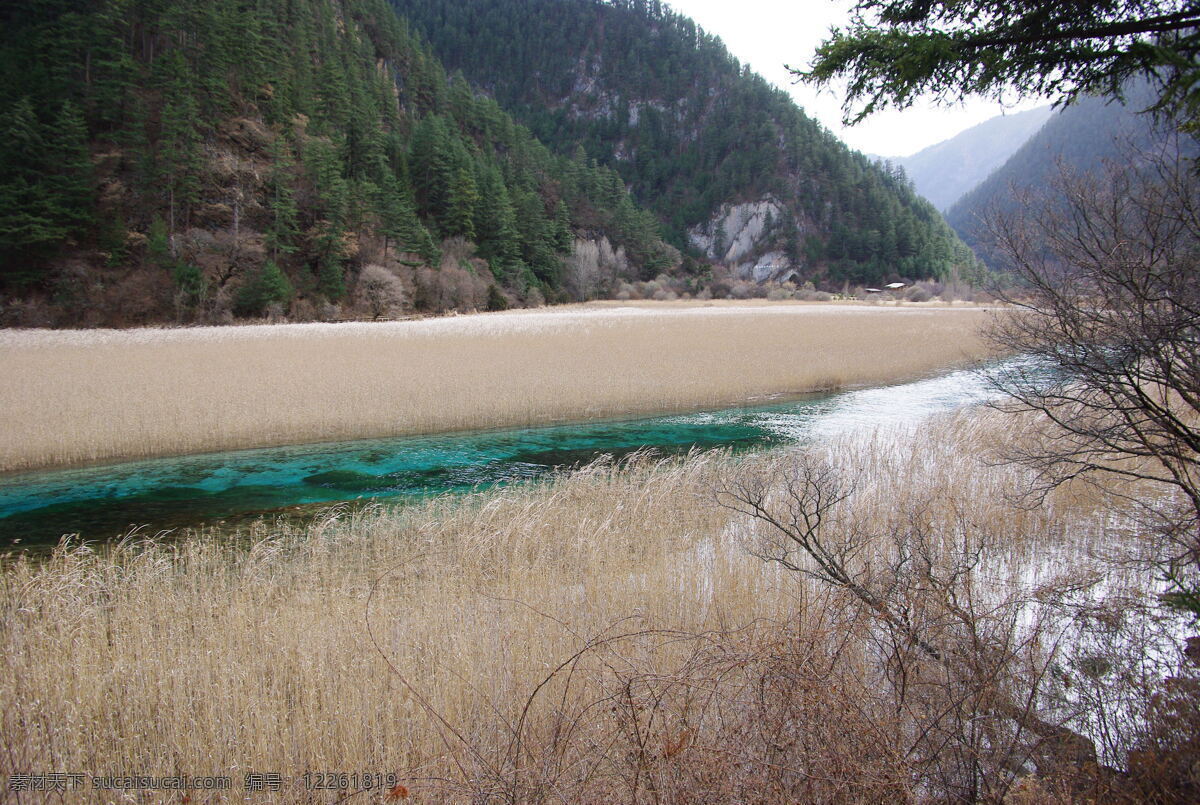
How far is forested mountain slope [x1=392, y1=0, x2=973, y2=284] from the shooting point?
327 ft

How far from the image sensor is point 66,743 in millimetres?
3092

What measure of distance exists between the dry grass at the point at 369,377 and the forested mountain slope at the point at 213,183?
1102cm

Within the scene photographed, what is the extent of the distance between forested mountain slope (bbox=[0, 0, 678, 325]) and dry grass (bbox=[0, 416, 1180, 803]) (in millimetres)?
32252

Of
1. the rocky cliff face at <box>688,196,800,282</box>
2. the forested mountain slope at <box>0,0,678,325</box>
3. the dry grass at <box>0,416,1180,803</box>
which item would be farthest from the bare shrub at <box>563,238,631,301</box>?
the dry grass at <box>0,416,1180,803</box>

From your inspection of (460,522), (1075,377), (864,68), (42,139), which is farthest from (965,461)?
(42,139)

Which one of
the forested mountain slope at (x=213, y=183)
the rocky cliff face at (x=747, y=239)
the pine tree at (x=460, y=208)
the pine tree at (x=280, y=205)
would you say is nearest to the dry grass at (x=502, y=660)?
the forested mountain slope at (x=213, y=183)

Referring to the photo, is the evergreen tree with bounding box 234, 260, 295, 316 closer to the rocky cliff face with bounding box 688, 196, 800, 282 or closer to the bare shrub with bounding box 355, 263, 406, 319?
the bare shrub with bounding box 355, 263, 406, 319

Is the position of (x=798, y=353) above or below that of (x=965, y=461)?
above

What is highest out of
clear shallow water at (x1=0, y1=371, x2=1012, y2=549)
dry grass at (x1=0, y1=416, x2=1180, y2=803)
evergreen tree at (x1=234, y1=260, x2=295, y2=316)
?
evergreen tree at (x1=234, y1=260, x2=295, y2=316)

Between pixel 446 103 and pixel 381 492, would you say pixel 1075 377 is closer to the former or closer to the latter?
pixel 381 492

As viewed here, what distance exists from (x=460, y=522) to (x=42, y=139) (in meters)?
41.7

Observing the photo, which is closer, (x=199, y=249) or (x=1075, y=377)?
(x=1075, y=377)

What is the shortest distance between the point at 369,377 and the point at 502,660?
14010mm

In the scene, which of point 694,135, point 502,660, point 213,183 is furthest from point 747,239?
point 502,660
